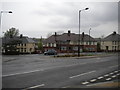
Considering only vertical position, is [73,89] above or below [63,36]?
below

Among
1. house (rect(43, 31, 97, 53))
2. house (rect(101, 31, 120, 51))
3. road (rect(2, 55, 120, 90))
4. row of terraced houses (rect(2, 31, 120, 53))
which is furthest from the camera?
house (rect(101, 31, 120, 51))

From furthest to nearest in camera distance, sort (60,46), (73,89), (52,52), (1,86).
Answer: (60,46) → (52,52) → (1,86) → (73,89)

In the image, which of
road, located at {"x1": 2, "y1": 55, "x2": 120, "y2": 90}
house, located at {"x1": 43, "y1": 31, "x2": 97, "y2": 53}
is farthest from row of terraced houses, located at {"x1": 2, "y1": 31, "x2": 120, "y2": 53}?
road, located at {"x1": 2, "y1": 55, "x2": 120, "y2": 90}

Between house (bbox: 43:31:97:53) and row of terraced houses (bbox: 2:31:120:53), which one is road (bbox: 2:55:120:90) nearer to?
row of terraced houses (bbox: 2:31:120:53)

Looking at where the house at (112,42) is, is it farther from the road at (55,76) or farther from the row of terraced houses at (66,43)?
the road at (55,76)

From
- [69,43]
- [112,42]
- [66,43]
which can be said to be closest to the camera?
[69,43]

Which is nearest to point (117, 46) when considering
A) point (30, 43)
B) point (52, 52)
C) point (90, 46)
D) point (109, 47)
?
point (109, 47)

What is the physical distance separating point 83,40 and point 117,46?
19353 millimetres

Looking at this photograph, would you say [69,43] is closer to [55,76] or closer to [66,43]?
[66,43]

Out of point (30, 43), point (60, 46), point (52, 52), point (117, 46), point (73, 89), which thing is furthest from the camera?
point (117, 46)

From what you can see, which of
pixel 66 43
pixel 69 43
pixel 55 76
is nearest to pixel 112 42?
pixel 69 43

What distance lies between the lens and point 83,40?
9231 centimetres

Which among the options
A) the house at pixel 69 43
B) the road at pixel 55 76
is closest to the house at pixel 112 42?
the house at pixel 69 43

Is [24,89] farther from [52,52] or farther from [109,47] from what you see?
[109,47]
